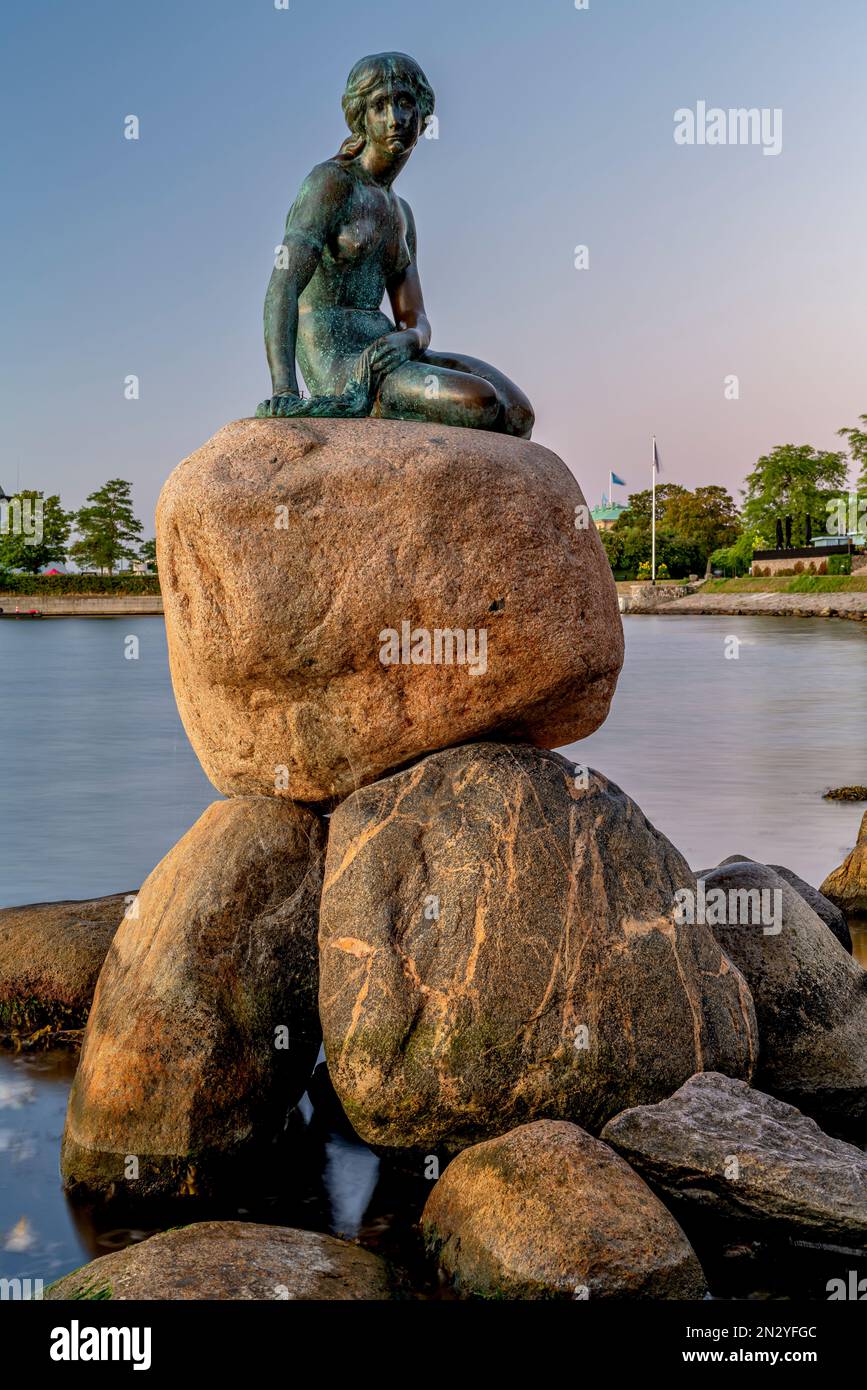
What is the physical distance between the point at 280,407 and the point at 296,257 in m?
0.85

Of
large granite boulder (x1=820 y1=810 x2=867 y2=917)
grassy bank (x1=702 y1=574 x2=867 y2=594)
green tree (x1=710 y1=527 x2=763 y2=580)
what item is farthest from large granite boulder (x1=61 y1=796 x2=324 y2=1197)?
green tree (x1=710 y1=527 x2=763 y2=580)

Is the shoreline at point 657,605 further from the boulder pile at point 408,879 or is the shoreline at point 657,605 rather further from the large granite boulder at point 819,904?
the boulder pile at point 408,879

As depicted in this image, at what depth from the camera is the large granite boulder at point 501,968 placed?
5.55 metres

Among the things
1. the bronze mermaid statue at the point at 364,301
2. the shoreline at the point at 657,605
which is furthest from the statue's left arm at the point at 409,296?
the shoreline at the point at 657,605

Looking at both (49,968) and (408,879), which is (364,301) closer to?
(408,879)

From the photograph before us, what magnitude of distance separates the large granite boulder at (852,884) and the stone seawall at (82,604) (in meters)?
78.1

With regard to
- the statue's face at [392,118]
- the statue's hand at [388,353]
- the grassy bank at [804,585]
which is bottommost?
the grassy bank at [804,585]

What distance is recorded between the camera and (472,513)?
604 centimetres

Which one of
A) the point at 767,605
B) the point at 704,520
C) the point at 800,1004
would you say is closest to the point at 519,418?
the point at 800,1004

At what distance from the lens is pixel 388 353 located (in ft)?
22.4

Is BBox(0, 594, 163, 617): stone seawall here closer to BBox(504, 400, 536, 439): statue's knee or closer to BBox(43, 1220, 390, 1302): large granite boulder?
BBox(504, 400, 536, 439): statue's knee

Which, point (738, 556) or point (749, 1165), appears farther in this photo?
point (738, 556)

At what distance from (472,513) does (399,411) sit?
100 centimetres

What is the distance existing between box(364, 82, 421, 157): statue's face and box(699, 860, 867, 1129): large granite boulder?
412 cm
